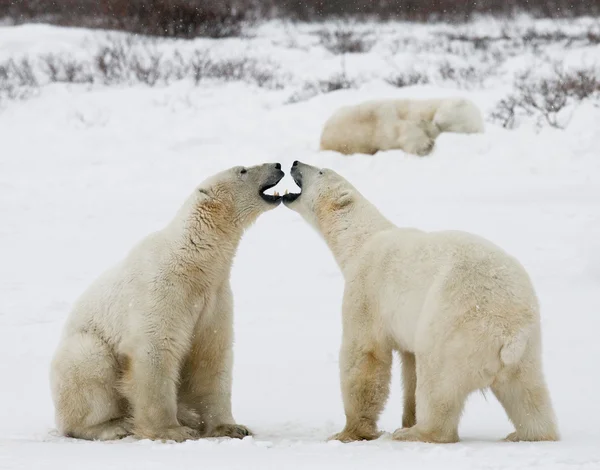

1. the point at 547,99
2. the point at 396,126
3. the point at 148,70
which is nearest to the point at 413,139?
the point at 396,126

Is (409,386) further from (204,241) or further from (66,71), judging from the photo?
(66,71)

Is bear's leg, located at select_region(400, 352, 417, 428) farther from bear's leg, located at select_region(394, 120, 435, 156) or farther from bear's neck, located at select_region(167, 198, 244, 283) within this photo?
bear's leg, located at select_region(394, 120, 435, 156)

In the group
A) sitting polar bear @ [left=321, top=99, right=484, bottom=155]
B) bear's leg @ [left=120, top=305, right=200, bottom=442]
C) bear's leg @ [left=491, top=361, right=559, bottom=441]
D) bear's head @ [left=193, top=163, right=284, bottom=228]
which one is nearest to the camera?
bear's leg @ [left=491, top=361, right=559, bottom=441]

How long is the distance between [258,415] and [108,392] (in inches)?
33.3

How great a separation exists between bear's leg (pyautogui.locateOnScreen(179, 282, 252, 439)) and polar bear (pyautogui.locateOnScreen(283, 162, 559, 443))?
517 millimetres

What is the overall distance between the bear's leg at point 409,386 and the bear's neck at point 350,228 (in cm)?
50

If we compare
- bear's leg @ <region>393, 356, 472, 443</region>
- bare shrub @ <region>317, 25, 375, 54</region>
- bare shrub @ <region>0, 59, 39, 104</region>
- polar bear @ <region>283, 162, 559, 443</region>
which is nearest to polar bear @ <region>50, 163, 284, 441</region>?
polar bear @ <region>283, 162, 559, 443</region>

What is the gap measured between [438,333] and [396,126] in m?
7.74

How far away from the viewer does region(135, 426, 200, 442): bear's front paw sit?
3.78m

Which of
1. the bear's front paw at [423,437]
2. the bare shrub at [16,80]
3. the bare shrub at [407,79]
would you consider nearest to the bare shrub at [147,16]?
the bare shrub at [16,80]

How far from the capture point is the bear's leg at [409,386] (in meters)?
3.96

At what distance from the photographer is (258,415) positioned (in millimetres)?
4461

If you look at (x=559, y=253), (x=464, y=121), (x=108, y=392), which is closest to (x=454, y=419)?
(x=108, y=392)

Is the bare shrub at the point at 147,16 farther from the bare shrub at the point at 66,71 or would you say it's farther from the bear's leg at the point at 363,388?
the bear's leg at the point at 363,388
